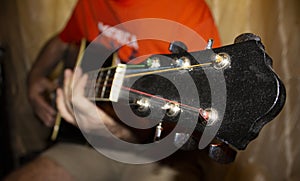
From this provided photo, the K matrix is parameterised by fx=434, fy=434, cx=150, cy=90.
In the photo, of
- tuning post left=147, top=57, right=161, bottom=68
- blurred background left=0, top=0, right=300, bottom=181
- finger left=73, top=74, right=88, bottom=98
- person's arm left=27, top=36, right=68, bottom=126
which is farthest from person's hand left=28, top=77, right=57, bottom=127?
tuning post left=147, top=57, right=161, bottom=68

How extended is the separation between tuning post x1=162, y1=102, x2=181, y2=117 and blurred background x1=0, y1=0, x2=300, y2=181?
1.56 feet

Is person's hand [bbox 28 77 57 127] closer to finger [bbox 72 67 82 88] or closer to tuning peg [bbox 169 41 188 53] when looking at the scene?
finger [bbox 72 67 82 88]

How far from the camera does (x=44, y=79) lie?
4.49 feet

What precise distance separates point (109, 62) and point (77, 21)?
259mm

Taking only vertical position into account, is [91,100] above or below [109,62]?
below

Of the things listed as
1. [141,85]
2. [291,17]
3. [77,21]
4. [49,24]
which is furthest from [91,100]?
[49,24]

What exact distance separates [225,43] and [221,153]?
650mm

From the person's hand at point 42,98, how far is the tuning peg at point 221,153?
2.50 ft

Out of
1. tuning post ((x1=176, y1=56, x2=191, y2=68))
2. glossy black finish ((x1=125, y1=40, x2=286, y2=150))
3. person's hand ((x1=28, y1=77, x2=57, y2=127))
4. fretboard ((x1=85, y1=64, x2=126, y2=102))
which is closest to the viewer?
glossy black finish ((x1=125, y1=40, x2=286, y2=150))

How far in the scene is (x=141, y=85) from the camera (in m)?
0.77

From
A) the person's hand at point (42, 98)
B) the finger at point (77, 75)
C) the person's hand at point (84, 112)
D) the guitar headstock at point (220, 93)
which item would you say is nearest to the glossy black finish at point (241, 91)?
the guitar headstock at point (220, 93)

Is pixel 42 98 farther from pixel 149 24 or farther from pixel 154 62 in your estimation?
pixel 154 62

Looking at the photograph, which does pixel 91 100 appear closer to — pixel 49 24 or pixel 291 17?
pixel 291 17

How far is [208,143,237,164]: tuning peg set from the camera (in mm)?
644
